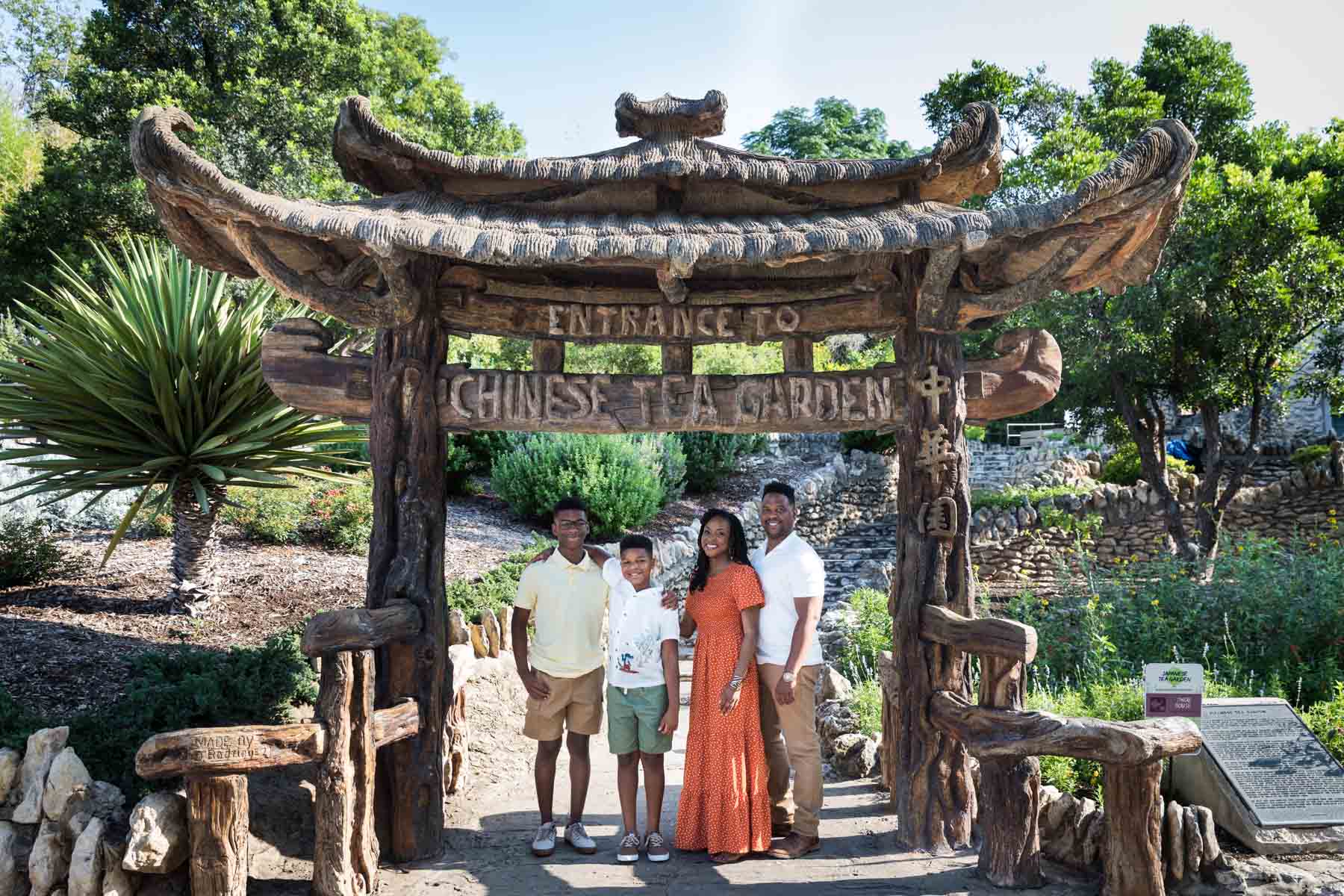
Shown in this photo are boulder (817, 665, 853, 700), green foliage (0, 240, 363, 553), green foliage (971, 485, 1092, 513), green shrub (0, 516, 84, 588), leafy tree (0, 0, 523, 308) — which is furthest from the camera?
leafy tree (0, 0, 523, 308)

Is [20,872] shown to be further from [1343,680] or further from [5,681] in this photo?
[1343,680]

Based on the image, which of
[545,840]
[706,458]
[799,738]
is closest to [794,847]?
[799,738]

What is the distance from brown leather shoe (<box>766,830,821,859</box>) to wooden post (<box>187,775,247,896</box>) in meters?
2.44

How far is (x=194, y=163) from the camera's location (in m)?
3.97

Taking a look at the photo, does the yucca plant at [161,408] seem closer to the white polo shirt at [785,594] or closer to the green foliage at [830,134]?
the white polo shirt at [785,594]

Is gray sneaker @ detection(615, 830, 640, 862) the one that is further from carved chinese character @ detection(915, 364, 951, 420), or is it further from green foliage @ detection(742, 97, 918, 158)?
green foliage @ detection(742, 97, 918, 158)

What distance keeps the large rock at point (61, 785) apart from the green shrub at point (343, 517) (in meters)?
5.57

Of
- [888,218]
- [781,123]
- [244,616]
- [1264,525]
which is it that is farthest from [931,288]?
[781,123]

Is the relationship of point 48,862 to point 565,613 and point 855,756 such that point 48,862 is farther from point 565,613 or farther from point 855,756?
point 855,756

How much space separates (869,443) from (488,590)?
14911 millimetres

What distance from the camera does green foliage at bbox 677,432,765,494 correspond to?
17.4m

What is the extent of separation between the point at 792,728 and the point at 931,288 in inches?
92.2

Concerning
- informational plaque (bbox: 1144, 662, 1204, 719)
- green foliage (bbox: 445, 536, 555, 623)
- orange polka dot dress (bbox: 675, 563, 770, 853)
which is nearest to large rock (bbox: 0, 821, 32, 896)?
orange polka dot dress (bbox: 675, 563, 770, 853)

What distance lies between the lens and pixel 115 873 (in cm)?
359
